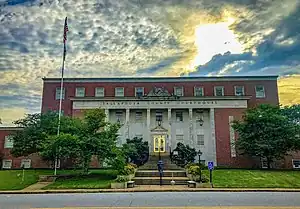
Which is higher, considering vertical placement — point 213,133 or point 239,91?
point 239,91

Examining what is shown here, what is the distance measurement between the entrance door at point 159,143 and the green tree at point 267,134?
9.39m

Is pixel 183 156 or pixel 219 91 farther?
pixel 219 91

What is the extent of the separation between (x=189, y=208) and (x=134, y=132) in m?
30.5

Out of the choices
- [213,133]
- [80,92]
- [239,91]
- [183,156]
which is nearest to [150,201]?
[183,156]

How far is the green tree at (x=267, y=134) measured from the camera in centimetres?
3203

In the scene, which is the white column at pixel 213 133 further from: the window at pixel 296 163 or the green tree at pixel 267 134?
the window at pixel 296 163

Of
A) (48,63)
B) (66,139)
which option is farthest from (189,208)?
(48,63)

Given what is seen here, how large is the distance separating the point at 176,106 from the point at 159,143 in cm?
538

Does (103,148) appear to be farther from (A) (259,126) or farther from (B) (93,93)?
(B) (93,93)

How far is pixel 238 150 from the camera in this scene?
38.0 metres

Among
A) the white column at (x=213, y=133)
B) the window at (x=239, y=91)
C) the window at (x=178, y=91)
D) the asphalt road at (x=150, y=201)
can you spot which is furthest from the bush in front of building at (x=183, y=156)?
the asphalt road at (x=150, y=201)

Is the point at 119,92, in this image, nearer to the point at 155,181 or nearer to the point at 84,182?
the point at 84,182

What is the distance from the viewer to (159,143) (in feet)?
129

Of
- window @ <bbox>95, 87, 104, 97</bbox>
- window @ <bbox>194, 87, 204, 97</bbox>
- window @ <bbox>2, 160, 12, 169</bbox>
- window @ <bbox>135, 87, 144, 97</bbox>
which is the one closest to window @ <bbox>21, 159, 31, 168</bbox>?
window @ <bbox>2, 160, 12, 169</bbox>
